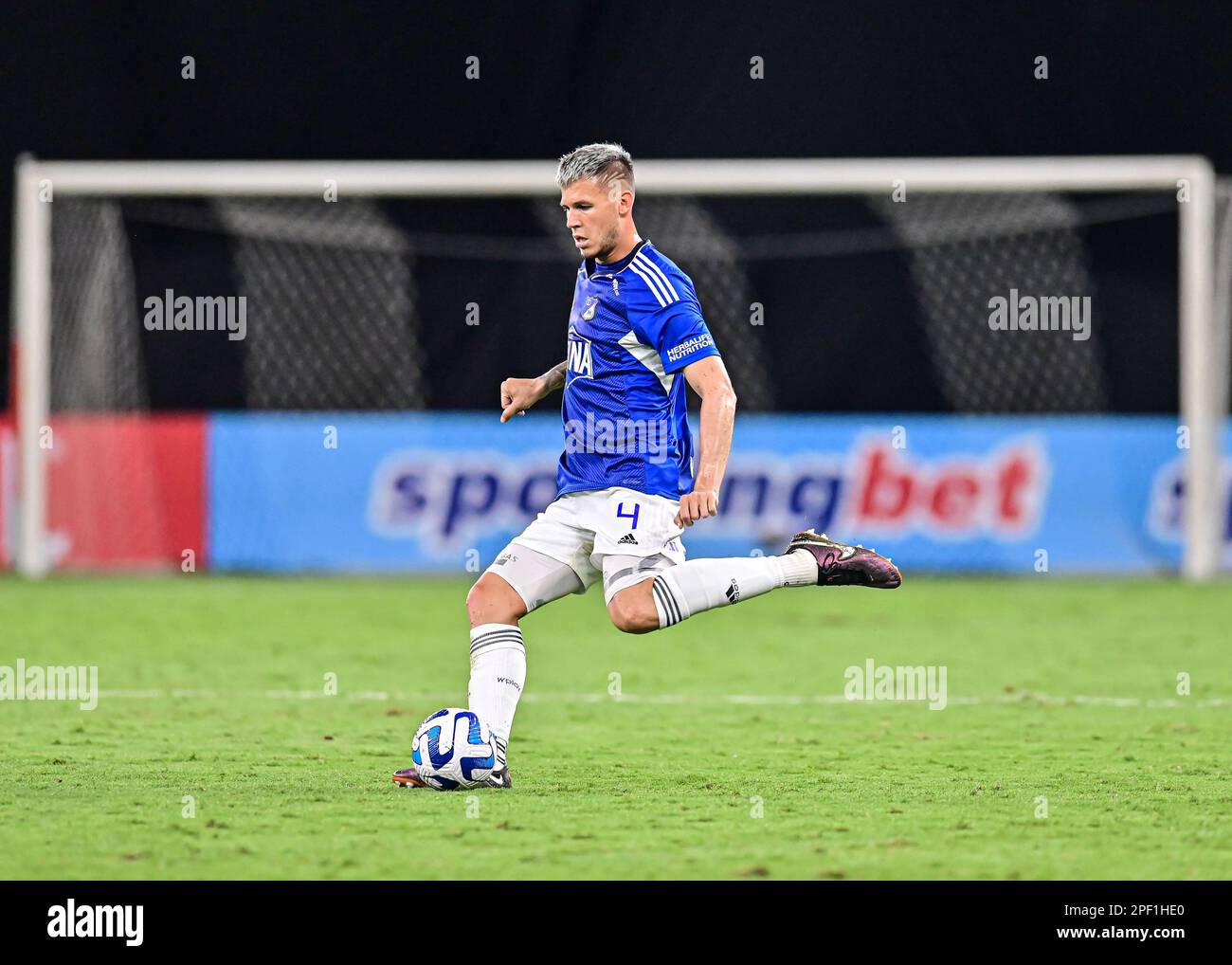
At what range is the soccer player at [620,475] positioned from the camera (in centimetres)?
582

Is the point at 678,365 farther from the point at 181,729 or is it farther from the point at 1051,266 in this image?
the point at 1051,266

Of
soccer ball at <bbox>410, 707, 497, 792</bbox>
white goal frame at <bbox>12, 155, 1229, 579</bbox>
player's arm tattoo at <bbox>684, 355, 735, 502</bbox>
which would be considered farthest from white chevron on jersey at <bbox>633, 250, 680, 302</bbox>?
white goal frame at <bbox>12, 155, 1229, 579</bbox>

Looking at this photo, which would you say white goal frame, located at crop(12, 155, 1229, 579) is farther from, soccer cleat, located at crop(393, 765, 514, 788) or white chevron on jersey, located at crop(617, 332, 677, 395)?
soccer cleat, located at crop(393, 765, 514, 788)

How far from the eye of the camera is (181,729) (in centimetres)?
742

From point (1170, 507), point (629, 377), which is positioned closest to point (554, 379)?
point (629, 377)

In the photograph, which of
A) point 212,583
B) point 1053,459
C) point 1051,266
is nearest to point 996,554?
point 1053,459

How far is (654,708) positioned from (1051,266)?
9871 mm

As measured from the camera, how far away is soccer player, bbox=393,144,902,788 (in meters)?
5.82

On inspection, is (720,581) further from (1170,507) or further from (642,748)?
(1170,507)

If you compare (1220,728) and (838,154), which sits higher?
(838,154)

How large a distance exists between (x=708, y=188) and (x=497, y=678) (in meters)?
9.47

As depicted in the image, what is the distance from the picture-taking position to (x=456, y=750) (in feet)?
19.0

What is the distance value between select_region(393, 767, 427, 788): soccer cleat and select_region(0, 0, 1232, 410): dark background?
13.8 meters

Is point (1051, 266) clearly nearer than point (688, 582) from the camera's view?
No
